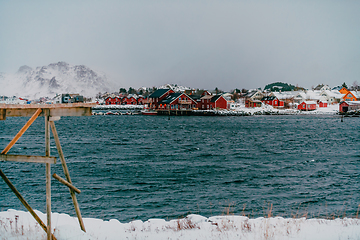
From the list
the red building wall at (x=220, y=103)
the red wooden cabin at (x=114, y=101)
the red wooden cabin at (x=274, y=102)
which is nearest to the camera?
the red building wall at (x=220, y=103)

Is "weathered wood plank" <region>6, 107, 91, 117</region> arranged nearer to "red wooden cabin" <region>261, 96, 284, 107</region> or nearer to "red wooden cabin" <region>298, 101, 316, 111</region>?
"red wooden cabin" <region>298, 101, 316, 111</region>

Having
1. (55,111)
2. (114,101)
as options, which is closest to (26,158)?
(55,111)

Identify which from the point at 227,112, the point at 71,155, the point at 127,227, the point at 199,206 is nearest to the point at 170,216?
the point at 199,206

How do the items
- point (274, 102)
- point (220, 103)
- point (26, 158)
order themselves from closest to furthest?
point (26, 158) → point (220, 103) → point (274, 102)

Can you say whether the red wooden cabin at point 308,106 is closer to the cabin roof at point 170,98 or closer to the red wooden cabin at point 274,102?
the red wooden cabin at point 274,102

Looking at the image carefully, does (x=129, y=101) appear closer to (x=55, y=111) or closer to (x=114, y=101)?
(x=114, y=101)

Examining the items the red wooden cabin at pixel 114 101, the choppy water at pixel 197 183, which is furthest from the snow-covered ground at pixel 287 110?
the choppy water at pixel 197 183

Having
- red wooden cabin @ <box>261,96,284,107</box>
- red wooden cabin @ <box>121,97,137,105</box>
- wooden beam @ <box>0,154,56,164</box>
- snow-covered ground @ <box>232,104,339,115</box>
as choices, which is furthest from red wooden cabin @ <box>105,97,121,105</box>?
wooden beam @ <box>0,154,56,164</box>

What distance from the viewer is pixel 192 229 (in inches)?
378

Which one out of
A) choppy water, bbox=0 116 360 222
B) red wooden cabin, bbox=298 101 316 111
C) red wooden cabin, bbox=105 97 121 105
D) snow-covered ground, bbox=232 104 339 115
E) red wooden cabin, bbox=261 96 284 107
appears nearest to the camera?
choppy water, bbox=0 116 360 222

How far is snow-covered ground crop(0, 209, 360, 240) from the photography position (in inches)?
353

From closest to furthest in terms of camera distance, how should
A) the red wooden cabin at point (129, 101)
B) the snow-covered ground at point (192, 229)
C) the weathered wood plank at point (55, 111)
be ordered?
the weathered wood plank at point (55, 111), the snow-covered ground at point (192, 229), the red wooden cabin at point (129, 101)

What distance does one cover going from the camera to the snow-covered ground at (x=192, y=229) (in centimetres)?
896

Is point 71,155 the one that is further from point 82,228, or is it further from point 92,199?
point 82,228
